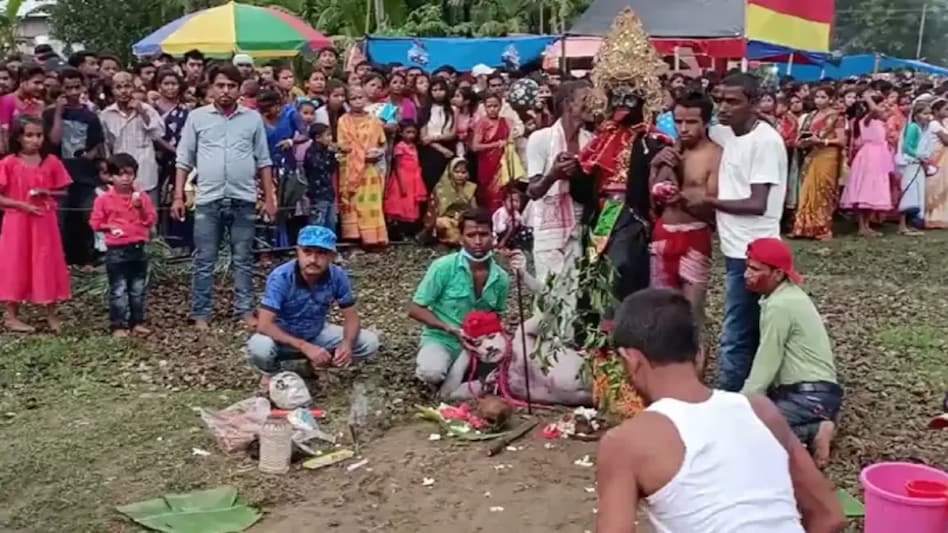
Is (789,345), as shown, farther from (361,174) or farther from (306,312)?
(361,174)

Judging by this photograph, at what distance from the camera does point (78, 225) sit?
931 cm

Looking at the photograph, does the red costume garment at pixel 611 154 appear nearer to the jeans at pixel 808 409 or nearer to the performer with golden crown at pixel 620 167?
the performer with golden crown at pixel 620 167

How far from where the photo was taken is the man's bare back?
227 inches

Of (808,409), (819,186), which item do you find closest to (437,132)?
(819,186)

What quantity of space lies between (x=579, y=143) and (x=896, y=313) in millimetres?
3690

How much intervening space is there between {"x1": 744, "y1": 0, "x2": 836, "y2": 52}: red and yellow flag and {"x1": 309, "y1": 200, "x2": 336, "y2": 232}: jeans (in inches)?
173

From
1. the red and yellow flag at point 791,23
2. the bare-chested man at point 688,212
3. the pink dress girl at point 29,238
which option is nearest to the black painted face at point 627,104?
the bare-chested man at point 688,212

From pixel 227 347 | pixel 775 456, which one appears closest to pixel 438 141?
pixel 227 347

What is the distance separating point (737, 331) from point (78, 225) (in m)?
5.79

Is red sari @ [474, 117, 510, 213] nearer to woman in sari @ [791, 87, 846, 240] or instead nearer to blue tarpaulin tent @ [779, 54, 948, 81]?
woman in sari @ [791, 87, 846, 240]

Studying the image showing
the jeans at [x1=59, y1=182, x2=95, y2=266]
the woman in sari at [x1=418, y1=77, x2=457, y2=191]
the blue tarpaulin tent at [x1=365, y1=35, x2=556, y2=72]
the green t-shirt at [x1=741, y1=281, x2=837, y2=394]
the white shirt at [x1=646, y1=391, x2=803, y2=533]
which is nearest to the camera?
the white shirt at [x1=646, y1=391, x2=803, y2=533]

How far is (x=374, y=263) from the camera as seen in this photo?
1027 cm

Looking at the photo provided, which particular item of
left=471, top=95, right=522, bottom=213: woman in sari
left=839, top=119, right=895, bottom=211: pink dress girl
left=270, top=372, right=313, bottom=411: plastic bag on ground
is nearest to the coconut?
left=270, top=372, right=313, bottom=411: plastic bag on ground

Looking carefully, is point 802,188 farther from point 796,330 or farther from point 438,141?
point 796,330
